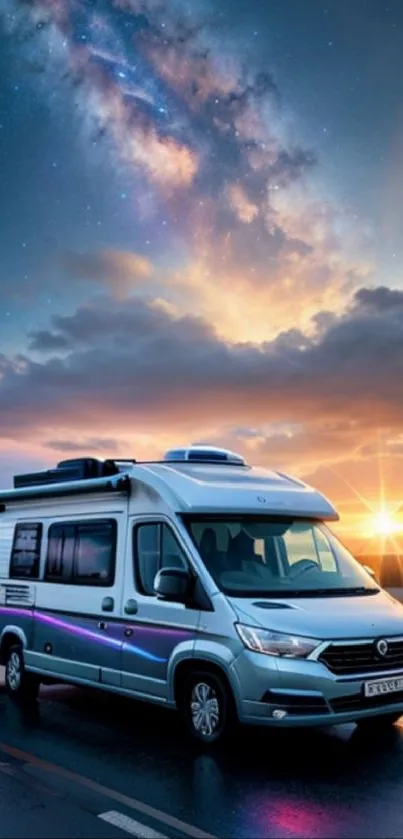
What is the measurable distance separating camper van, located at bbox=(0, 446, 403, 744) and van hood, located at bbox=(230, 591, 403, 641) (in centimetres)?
1

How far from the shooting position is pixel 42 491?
988cm

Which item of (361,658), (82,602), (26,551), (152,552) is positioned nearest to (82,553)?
(82,602)

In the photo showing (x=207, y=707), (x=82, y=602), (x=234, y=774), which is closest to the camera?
(x=234, y=774)

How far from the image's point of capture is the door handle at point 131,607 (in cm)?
788

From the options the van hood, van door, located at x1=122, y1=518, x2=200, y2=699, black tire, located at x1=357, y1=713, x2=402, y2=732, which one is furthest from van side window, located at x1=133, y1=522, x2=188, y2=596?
black tire, located at x1=357, y1=713, x2=402, y2=732

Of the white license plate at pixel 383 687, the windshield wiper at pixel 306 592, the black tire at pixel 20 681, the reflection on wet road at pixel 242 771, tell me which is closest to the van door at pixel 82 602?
the black tire at pixel 20 681

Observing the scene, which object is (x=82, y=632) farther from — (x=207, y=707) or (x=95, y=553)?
(x=207, y=707)

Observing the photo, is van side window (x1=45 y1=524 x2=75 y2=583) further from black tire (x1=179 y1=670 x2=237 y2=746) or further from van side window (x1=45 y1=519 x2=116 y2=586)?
black tire (x1=179 y1=670 x2=237 y2=746)

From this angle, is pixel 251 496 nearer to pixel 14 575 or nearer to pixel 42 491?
pixel 42 491

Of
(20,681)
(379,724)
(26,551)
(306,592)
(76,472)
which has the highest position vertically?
(76,472)

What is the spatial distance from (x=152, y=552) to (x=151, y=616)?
63 centimetres

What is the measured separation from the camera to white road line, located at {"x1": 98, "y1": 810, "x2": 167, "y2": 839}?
16.4 feet

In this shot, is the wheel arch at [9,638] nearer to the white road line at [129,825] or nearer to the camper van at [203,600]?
the camper van at [203,600]

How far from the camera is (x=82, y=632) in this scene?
870 centimetres
